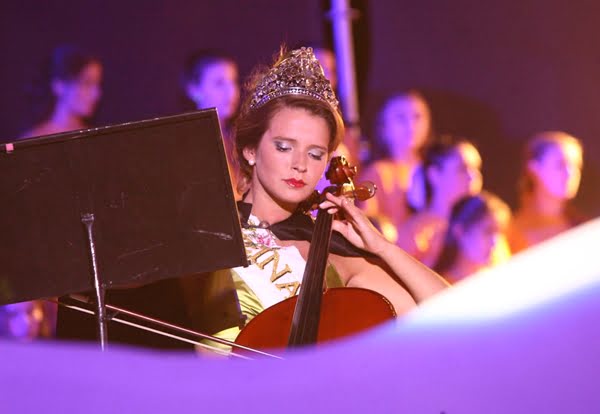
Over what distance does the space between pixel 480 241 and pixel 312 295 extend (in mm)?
2255

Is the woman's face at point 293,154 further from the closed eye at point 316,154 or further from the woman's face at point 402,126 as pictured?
the woman's face at point 402,126

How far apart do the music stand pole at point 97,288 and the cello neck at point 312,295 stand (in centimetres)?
41

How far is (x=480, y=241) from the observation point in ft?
13.1

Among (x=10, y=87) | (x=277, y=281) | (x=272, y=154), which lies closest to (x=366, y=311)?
(x=277, y=281)

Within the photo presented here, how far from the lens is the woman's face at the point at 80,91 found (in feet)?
11.8

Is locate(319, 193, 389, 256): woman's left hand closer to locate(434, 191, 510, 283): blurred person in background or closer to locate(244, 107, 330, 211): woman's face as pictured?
locate(244, 107, 330, 211): woman's face

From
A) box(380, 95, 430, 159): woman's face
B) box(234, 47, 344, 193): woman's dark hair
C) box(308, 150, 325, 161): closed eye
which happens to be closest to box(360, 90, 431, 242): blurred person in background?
box(380, 95, 430, 159): woman's face

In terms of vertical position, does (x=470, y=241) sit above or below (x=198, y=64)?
below

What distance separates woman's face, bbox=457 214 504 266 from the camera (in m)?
3.98

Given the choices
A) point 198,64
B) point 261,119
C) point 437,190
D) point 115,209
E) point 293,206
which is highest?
point 198,64

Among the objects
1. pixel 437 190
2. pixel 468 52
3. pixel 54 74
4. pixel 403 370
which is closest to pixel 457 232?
pixel 437 190

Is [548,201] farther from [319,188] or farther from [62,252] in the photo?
[62,252]

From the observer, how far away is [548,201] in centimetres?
462

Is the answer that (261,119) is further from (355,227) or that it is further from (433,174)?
(433,174)
